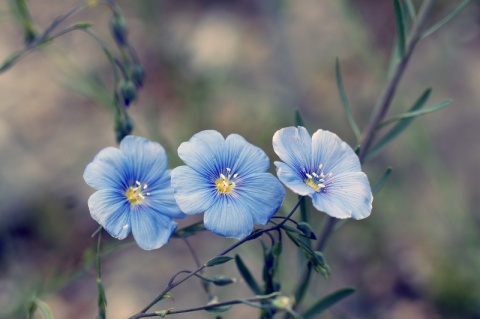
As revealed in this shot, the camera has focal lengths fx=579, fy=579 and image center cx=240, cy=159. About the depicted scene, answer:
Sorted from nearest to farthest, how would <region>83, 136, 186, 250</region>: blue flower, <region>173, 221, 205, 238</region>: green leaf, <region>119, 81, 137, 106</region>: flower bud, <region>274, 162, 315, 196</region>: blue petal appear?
1. <region>274, 162, 315, 196</region>: blue petal
2. <region>83, 136, 186, 250</region>: blue flower
3. <region>173, 221, 205, 238</region>: green leaf
4. <region>119, 81, 137, 106</region>: flower bud

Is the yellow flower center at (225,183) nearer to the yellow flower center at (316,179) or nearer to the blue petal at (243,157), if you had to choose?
the blue petal at (243,157)

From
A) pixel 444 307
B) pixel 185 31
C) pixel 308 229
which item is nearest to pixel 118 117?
pixel 308 229

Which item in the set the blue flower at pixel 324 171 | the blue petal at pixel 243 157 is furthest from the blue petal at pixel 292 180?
the blue petal at pixel 243 157

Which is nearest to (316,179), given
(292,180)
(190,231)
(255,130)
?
(292,180)

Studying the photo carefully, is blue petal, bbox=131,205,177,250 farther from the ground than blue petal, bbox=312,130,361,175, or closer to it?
closer to it

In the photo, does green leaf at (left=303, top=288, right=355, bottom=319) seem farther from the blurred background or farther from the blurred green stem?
the blurred background

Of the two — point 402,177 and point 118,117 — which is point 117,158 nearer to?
point 118,117

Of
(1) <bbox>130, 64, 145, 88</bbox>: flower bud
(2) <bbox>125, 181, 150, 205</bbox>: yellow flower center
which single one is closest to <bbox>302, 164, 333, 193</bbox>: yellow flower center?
(2) <bbox>125, 181, 150, 205</bbox>: yellow flower center
